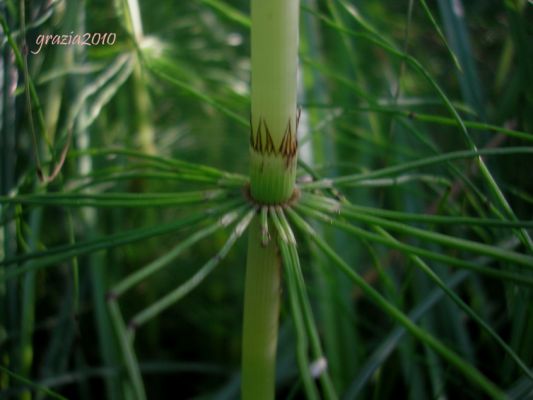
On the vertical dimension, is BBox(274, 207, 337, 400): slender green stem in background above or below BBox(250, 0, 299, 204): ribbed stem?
below

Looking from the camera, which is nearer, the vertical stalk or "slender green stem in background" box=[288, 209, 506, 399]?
"slender green stem in background" box=[288, 209, 506, 399]

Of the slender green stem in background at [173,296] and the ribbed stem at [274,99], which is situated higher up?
the ribbed stem at [274,99]

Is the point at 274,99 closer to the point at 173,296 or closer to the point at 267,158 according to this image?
the point at 267,158

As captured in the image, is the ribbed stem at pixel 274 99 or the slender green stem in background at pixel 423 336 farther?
the ribbed stem at pixel 274 99

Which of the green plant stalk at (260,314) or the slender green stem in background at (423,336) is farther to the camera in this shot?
the green plant stalk at (260,314)

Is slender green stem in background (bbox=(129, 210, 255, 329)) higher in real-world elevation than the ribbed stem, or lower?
lower

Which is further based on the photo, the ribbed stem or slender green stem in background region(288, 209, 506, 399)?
the ribbed stem
